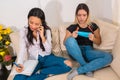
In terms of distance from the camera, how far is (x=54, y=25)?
10.8 feet

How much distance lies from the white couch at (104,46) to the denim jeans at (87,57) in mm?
62

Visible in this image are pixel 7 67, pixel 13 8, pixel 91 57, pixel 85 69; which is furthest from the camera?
pixel 13 8

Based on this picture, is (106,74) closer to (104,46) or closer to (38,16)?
(104,46)

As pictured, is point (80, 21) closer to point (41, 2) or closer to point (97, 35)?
point (97, 35)

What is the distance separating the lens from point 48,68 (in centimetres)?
232

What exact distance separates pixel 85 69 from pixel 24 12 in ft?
4.58

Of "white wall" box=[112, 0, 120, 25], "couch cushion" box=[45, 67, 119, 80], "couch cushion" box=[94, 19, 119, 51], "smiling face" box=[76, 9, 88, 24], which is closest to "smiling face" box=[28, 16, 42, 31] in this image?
"smiling face" box=[76, 9, 88, 24]

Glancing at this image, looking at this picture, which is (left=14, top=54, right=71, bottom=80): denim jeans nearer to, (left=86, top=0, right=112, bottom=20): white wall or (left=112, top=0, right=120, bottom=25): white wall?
(left=112, top=0, right=120, bottom=25): white wall

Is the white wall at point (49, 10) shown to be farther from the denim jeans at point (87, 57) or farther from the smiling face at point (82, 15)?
the denim jeans at point (87, 57)

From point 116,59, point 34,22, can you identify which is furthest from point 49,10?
point 116,59

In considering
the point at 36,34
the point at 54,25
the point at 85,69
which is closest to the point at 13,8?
the point at 54,25

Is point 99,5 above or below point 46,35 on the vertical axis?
above

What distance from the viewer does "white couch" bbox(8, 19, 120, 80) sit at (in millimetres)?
2172

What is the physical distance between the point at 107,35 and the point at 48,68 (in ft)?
2.59
